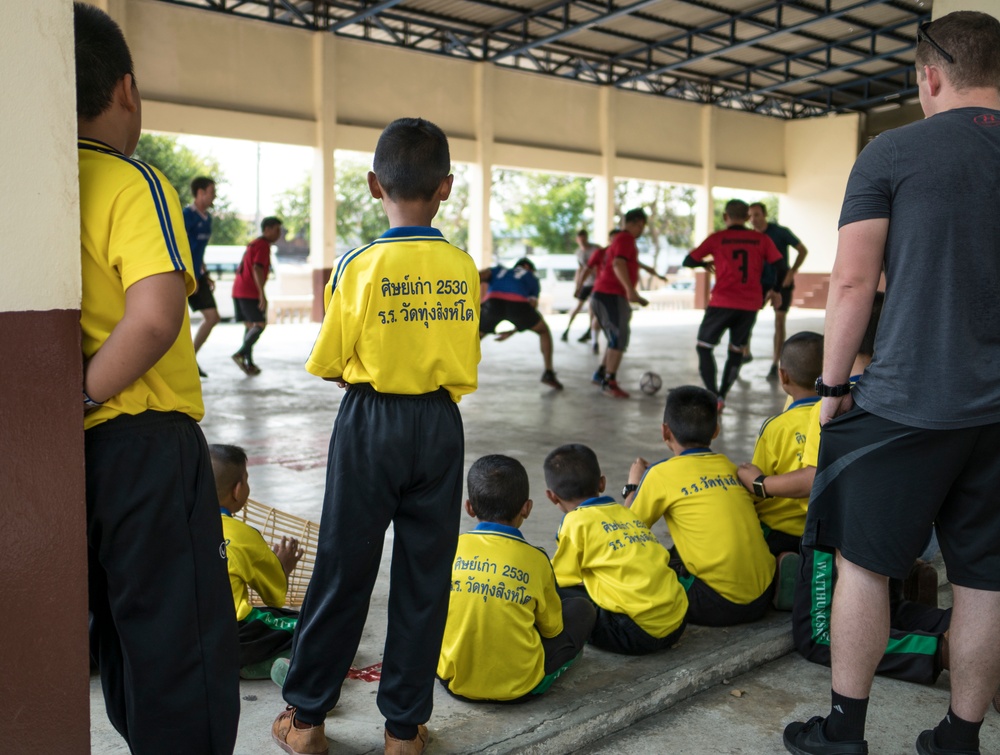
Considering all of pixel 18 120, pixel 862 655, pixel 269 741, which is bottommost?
pixel 269 741

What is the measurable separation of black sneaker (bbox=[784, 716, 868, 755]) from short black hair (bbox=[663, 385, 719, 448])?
3.10 feet

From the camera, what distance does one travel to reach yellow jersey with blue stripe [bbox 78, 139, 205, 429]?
5.12 feet

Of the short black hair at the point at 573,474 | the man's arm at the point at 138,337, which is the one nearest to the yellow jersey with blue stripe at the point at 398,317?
the man's arm at the point at 138,337

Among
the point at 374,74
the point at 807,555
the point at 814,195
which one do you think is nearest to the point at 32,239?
the point at 807,555

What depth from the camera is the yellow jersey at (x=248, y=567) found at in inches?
98.2

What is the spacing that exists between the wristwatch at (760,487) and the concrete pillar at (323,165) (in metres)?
13.9

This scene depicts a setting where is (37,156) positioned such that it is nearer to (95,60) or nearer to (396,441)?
(95,60)

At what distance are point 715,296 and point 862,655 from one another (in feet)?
17.1

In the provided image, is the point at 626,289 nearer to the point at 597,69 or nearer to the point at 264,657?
the point at 264,657

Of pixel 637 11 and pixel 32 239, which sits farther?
pixel 637 11

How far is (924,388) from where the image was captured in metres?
2.07

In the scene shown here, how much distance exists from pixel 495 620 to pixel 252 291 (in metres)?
7.42

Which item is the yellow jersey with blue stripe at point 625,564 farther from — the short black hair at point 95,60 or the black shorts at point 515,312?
the black shorts at point 515,312

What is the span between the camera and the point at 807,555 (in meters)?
2.84
